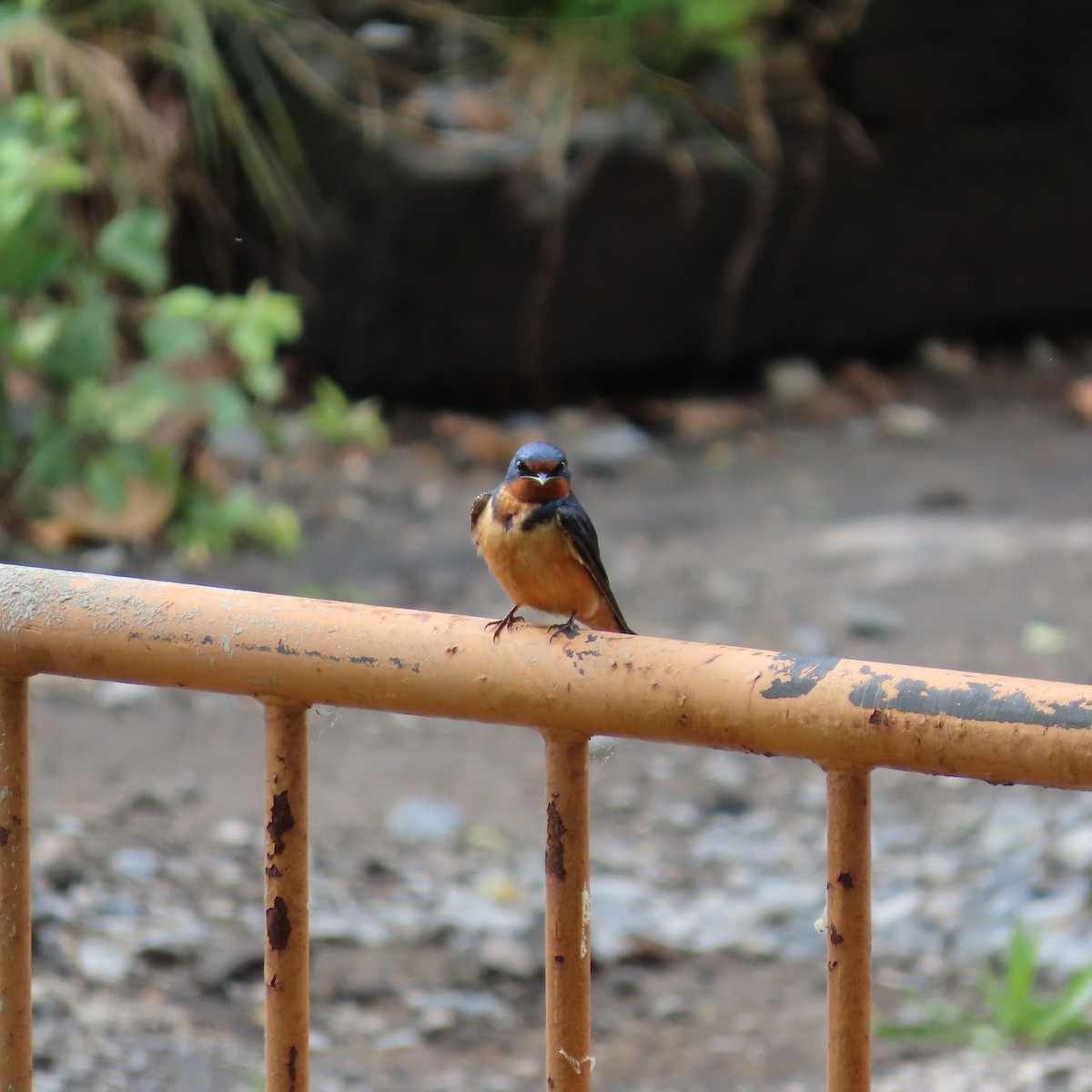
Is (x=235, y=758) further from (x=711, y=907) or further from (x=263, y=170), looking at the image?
(x=263, y=170)

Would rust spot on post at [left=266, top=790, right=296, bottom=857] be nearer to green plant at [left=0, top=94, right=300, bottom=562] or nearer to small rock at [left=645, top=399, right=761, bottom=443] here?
green plant at [left=0, top=94, right=300, bottom=562]

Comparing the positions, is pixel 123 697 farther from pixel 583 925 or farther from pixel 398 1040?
pixel 583 925

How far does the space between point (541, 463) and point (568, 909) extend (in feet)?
2.94

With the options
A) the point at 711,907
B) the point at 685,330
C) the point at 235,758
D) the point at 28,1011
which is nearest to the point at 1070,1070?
the point at 711,907

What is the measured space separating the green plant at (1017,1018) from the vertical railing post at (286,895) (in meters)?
1.78

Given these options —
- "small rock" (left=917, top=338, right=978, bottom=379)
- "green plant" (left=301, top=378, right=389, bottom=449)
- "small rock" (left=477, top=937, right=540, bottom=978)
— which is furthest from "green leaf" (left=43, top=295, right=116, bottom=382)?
"small rock" (left=917, top=338, right=978, bottom=379)

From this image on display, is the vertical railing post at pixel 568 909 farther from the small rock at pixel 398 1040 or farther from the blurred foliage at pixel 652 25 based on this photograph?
the blurred foliage at pixel 652 25

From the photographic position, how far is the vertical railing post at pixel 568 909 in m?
1.34

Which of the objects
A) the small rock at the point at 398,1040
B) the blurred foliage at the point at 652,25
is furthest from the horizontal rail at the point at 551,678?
the blurred foliage at the point at 652,25

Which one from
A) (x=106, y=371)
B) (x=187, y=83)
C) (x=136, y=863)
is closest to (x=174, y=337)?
(x=106, y=371)

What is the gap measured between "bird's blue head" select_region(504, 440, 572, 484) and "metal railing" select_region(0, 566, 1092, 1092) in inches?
30.2

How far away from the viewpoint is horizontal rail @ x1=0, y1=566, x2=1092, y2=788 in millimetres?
1189

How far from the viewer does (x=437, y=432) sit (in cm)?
660

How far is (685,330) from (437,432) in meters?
1.35
